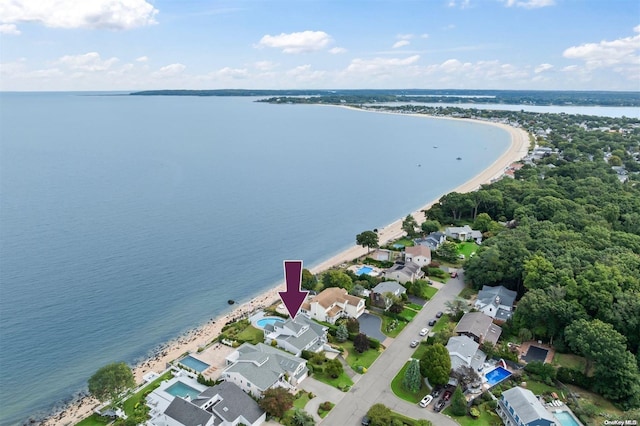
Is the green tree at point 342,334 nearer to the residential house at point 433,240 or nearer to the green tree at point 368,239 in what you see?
the green tree at point 368,239

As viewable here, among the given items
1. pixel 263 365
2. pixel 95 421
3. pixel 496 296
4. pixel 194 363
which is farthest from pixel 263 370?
pixel 496 296

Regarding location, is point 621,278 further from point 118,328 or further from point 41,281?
point 41,281

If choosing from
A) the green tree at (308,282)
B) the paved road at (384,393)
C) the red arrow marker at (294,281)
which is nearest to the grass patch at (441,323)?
the paved road at (384,393)

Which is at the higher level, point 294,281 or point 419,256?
point 294,281

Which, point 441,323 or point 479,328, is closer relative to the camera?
point 479,328

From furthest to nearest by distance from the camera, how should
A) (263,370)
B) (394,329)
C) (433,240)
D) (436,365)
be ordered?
(433,240), (394,329), (263,370), (436,365)

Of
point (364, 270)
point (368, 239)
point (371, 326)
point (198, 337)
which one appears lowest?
point (198, 337)

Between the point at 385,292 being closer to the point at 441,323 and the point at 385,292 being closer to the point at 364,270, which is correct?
the point at 441,323
